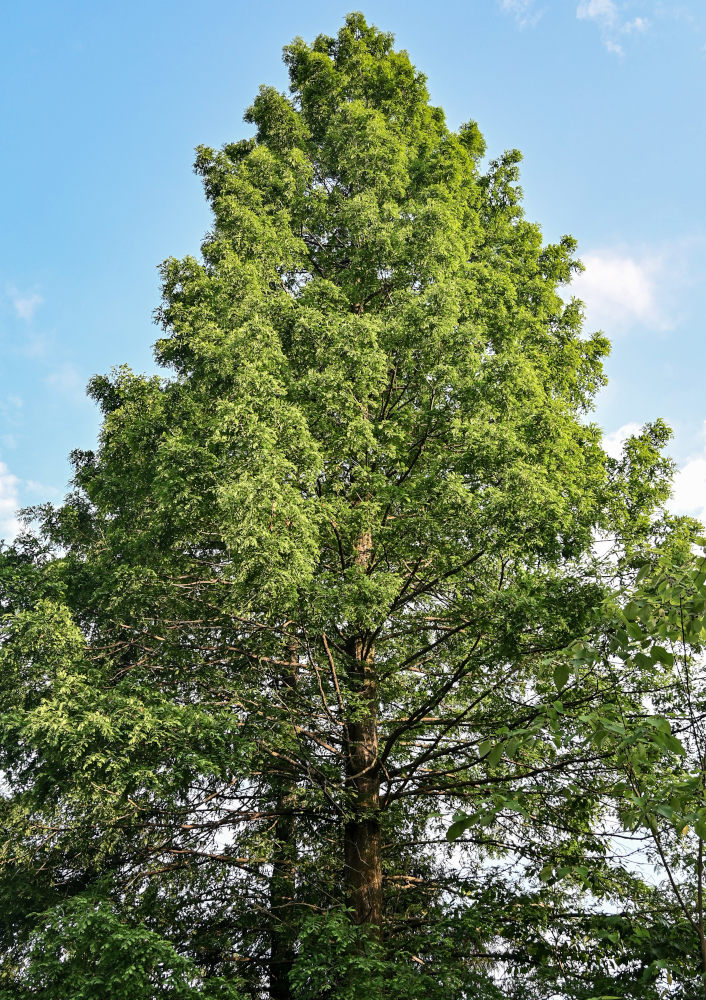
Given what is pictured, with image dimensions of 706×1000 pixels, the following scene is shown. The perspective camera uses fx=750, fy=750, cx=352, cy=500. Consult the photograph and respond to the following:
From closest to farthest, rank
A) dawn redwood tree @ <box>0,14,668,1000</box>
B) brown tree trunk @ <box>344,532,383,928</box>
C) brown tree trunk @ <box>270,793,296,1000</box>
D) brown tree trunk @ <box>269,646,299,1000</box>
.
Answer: dawn redwood tree @ <box>0,14,668,1000</box> → brown tree trunk @ <box>344,532,383,928</box> → brown tree trunk @ <box>269,646,299,1000</box> → brown tree trunk @ <box>270,793,296,1000</box>

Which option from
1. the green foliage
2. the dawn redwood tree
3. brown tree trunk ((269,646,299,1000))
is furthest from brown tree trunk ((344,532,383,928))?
the green foliage

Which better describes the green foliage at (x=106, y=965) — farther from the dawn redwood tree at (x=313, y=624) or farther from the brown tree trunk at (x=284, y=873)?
the brown tree trunk at (x=284, y=873)

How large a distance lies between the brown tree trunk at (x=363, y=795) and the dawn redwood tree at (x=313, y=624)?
0.04m

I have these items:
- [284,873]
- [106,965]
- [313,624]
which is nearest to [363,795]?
[284,873]

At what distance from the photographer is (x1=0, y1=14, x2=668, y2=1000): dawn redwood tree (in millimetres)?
6352

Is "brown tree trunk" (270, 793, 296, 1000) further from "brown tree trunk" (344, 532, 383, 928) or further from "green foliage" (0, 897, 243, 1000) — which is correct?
"green foliage" (0, 897, 243, 1000)

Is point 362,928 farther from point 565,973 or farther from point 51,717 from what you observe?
point 51,717

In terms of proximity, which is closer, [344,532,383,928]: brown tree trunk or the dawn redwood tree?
the dawn redwood tree

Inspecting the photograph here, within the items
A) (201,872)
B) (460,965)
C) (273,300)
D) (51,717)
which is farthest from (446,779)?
(273,300)

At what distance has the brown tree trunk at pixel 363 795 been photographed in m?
7.00

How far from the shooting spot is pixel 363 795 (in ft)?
24.2

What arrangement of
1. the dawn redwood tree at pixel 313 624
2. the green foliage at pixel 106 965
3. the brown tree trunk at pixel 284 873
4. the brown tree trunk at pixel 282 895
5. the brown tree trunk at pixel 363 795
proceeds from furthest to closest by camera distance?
the brown tree trunk at pixel 282 895
the brown tree trunk at pixel 284 873
the brown tree trunk at pixel 363 795
the dawn redwood tree at pixel 313 624
the green foliage at pixel 106 965


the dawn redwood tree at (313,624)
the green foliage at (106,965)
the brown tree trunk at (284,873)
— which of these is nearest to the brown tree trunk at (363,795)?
the dawn redwood tree at (313,624)

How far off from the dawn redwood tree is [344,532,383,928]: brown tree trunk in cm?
4
